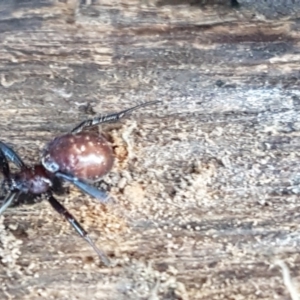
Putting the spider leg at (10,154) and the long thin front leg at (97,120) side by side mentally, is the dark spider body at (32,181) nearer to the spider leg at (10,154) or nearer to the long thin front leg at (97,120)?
the spider leg at (10,154)

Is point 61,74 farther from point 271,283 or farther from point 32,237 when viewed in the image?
point 271,283

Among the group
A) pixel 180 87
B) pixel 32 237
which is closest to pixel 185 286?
pixel 32 237

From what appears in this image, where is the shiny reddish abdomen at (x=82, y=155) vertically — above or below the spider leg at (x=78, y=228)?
above

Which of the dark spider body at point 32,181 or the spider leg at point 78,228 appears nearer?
the spider leg at point 78,228

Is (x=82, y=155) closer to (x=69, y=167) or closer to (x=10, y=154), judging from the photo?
(x=69, y=167)

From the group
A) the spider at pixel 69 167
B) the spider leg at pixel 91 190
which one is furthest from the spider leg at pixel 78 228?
the spider leg at pixel 91 190

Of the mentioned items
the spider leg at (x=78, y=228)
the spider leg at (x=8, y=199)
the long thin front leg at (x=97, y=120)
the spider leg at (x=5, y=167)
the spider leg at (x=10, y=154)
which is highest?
the long thin front leg at (x=97, y=120)

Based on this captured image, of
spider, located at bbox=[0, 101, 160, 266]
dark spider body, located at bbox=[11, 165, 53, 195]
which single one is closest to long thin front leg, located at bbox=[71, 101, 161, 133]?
spider, located at bbox=[0, 101, 160, 266]

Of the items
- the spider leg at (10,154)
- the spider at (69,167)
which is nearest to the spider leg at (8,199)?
the spider at (69,167)
